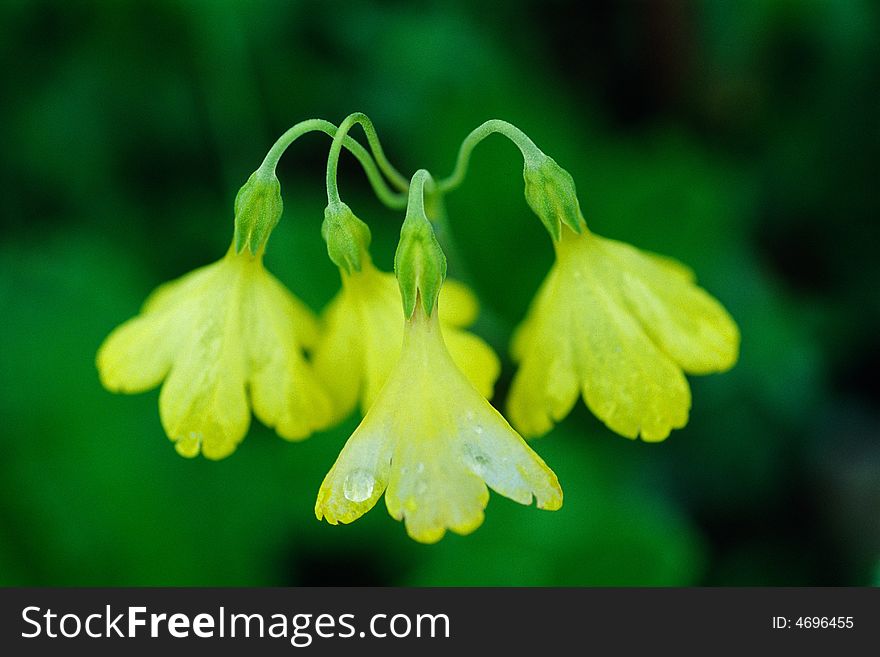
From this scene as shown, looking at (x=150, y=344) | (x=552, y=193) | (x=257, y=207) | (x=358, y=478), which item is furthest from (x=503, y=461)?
(x=150, y=344)

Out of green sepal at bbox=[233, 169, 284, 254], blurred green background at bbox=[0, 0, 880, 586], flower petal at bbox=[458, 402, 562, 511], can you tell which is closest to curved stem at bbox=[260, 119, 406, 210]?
green sepal at bbox=[233, 169, 284, 254]

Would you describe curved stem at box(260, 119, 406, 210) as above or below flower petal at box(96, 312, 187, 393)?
above

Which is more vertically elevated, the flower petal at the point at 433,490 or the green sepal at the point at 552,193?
the green sepal at the point at 552,193

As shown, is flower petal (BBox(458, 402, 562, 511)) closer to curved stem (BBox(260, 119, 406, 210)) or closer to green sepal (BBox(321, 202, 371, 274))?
green sepal (BBox(321, 202, 371, 274))

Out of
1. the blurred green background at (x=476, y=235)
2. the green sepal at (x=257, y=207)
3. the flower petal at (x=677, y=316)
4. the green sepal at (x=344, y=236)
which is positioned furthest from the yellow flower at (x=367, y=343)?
the blurred green background at (x=476, y=235)

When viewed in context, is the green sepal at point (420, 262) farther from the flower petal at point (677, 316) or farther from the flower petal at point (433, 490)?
the flower petal at point (677, 316)

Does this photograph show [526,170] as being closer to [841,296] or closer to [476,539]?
[476,539]
